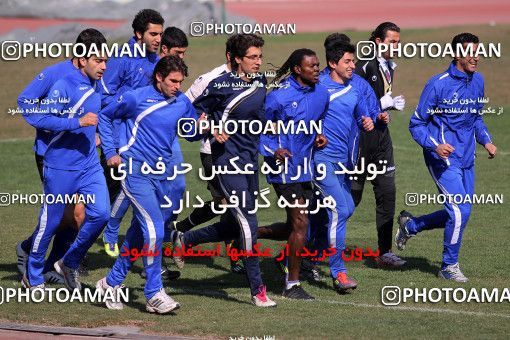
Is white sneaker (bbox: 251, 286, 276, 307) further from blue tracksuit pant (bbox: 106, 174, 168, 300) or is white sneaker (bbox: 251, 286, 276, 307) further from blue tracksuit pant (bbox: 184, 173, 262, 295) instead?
blue tracksuit pant (bbox: 106, 174, 168, 300)

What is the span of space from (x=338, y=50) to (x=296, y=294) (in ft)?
8.13

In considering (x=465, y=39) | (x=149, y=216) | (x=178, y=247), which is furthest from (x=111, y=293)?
(x=465, y=39)

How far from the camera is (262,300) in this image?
12.6m

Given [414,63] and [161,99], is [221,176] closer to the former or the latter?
[161,99]

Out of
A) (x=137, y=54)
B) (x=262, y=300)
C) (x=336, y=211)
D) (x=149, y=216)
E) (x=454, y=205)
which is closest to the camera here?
(x=149, y=216)

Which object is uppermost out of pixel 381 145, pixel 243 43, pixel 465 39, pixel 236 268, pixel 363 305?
pixel 465 39

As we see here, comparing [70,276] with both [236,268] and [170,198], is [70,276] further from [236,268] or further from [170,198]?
[236,268]

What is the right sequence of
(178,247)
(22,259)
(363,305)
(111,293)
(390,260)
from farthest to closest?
1. (390,260)
2. (178,247)
3. (22,259)
4. (363,305)
5. (111,293)

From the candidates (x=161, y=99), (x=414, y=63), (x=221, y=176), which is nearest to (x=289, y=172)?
(x=221, y=176)

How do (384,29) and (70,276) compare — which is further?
(384,29)

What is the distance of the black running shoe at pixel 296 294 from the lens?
1311 cm

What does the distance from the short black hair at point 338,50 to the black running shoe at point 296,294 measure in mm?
2328

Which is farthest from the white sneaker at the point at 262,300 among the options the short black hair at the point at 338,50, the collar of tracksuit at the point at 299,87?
the short black hair at the point at 338,50

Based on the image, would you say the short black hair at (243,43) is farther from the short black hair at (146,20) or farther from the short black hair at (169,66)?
the short black hair at (146,20)
